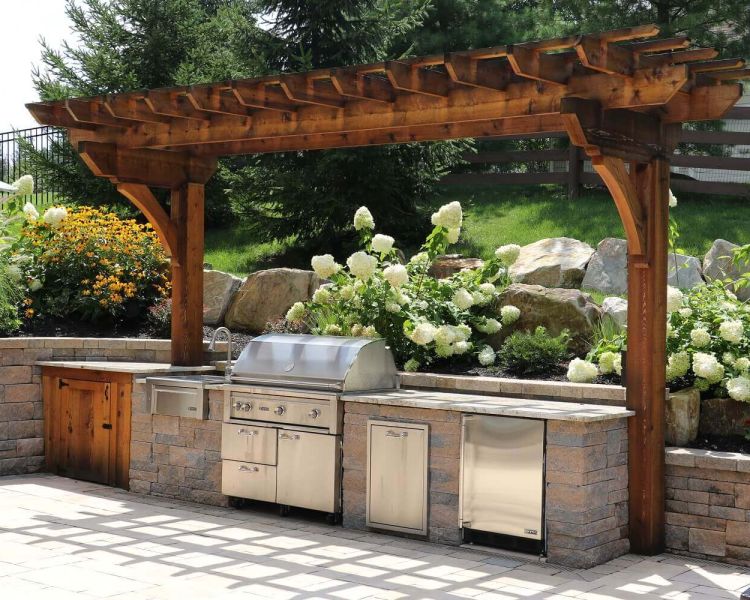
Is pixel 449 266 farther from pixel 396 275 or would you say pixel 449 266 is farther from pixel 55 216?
pixel 55 216

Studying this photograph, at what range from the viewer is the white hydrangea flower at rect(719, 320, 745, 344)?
604cm

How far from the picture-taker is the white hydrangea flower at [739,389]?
575 centimetres

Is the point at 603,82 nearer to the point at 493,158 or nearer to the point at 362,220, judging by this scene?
the point at 362,220

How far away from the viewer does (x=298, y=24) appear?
1204cm

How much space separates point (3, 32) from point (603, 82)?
7364mm

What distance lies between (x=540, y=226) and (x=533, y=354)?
20.6ft

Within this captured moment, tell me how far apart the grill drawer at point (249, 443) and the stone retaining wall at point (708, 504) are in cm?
257

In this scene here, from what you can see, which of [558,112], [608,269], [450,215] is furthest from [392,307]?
[608,269]

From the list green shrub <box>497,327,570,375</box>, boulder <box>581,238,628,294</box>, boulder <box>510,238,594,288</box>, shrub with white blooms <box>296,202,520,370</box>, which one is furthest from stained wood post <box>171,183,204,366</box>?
boulder <box>581,238,628,294</box>

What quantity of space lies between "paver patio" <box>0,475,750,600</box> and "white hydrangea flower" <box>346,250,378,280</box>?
202cm

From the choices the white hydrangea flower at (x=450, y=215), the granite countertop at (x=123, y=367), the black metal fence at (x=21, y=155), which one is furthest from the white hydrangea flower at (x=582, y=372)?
the black metal fence at (x=21, y=155)

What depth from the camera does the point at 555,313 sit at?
25.2 ft

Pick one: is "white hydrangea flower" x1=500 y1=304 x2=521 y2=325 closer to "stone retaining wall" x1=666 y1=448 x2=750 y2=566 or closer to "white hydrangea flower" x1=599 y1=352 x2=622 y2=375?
"white hydrangea flower" x1=599 y1=352 x2=622 y2=375

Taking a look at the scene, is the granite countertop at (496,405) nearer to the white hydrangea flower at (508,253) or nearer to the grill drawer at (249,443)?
the grill drawer at (249,443)
